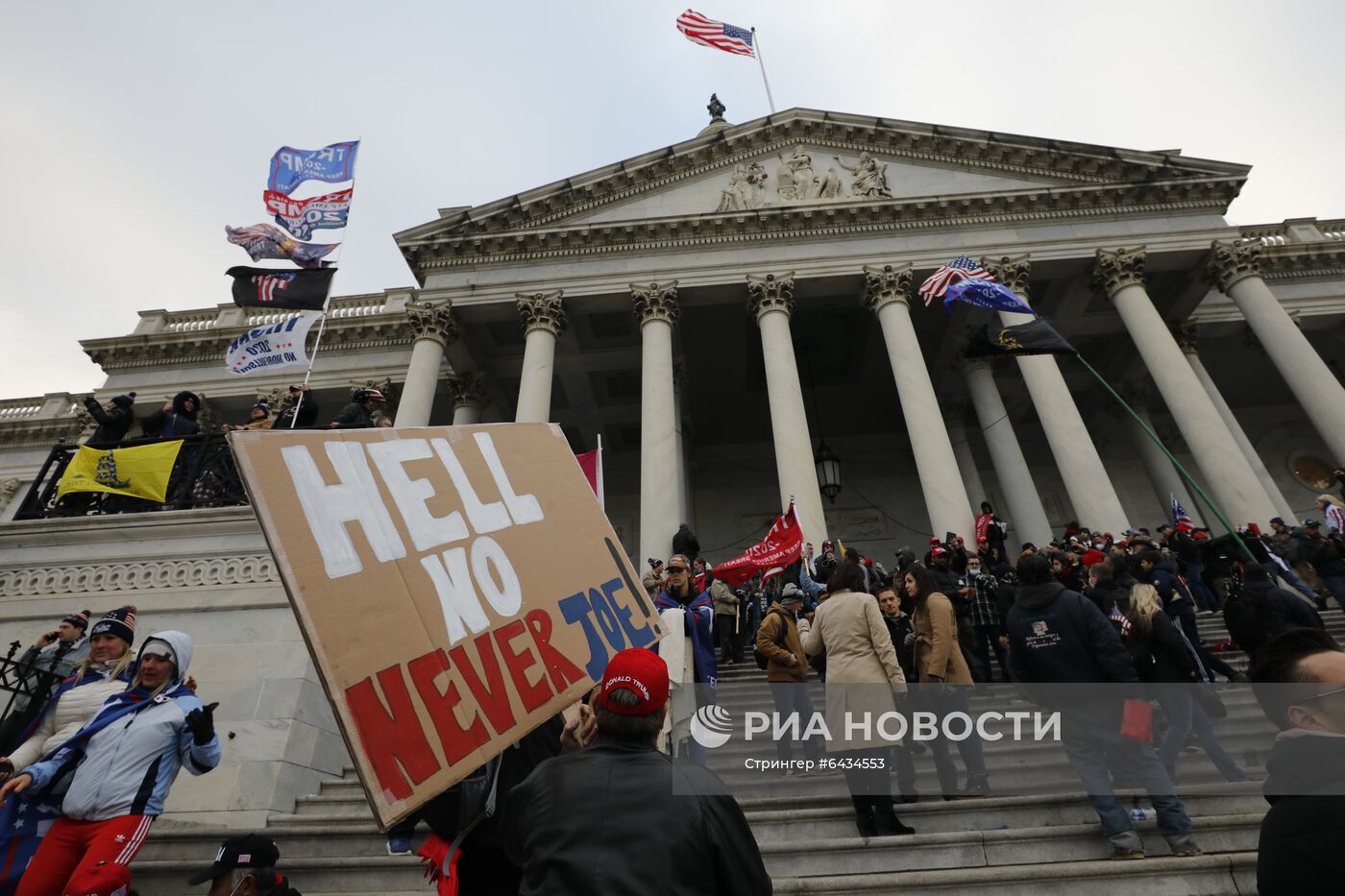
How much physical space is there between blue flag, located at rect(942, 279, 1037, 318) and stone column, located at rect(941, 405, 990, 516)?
9682 millimetres

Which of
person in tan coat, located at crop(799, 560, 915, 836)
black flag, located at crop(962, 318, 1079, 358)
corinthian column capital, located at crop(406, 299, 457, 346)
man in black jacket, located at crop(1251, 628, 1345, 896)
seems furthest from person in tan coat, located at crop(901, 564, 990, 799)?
corinthian column capital, located at crop(406, 299, 457, 346)

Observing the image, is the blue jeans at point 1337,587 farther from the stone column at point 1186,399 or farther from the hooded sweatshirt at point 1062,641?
the hooded sweatshirt at point 1062,641

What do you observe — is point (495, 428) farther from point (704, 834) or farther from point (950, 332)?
point (950, 332)

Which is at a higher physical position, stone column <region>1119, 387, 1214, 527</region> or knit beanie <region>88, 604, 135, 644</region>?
stone column <region>1119, 387, 1214, 527</region>

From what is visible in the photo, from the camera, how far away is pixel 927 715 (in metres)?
5.28

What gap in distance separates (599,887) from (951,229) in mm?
19113

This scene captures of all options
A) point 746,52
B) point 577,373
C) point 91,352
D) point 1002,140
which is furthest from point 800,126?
point 91,352

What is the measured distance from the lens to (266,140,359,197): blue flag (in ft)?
41.4

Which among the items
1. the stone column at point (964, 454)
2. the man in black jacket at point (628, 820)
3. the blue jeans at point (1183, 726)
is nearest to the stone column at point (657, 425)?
the blue jeans at point (1183, 726)

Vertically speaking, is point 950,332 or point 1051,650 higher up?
point 950,332

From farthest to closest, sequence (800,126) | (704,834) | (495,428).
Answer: (800,126)
(495,428)
(704,834)

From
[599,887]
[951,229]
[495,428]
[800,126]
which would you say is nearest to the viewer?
[599,887]

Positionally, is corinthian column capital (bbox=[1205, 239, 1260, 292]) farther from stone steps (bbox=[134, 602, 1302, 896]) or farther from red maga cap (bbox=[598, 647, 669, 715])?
red maga cap (bbox=[598, 647, 669, 715])
